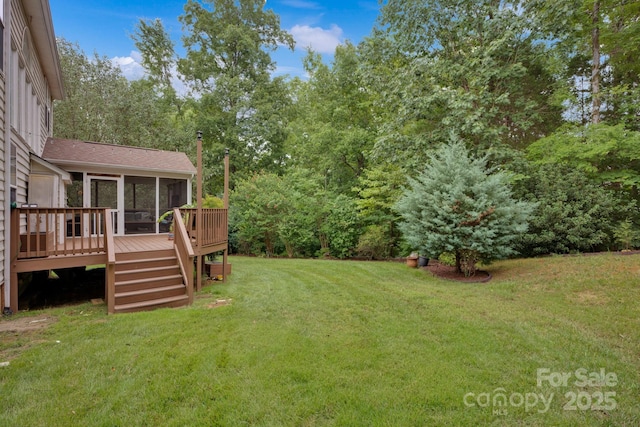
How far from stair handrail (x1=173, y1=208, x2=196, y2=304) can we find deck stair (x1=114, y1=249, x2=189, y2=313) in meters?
0.14

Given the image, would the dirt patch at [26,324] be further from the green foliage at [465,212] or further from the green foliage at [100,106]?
the green foliage at [100,106]

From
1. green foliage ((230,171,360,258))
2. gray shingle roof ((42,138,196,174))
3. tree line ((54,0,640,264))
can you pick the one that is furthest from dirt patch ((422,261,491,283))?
gray shingle roof ((42,138,196,174))

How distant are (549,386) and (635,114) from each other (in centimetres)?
1267

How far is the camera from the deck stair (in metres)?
5.11

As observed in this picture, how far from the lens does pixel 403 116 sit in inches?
427

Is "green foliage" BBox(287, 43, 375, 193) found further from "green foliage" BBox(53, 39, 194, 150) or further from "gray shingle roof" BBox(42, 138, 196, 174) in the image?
"green foliage" BBox(53, 39, 194, 150)

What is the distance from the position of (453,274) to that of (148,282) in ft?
23.0

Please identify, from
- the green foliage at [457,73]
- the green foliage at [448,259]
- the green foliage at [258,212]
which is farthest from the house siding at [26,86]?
the green foliage at [448,259]

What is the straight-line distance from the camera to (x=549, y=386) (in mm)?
2893

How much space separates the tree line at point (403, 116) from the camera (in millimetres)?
9250

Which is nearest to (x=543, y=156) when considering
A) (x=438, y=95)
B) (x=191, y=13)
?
(x=438, y=95)

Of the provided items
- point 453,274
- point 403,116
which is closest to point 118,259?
point 453,274

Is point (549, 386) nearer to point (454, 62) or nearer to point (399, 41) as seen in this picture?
point (454, 62)

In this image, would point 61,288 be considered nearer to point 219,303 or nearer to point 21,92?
point 21,92
